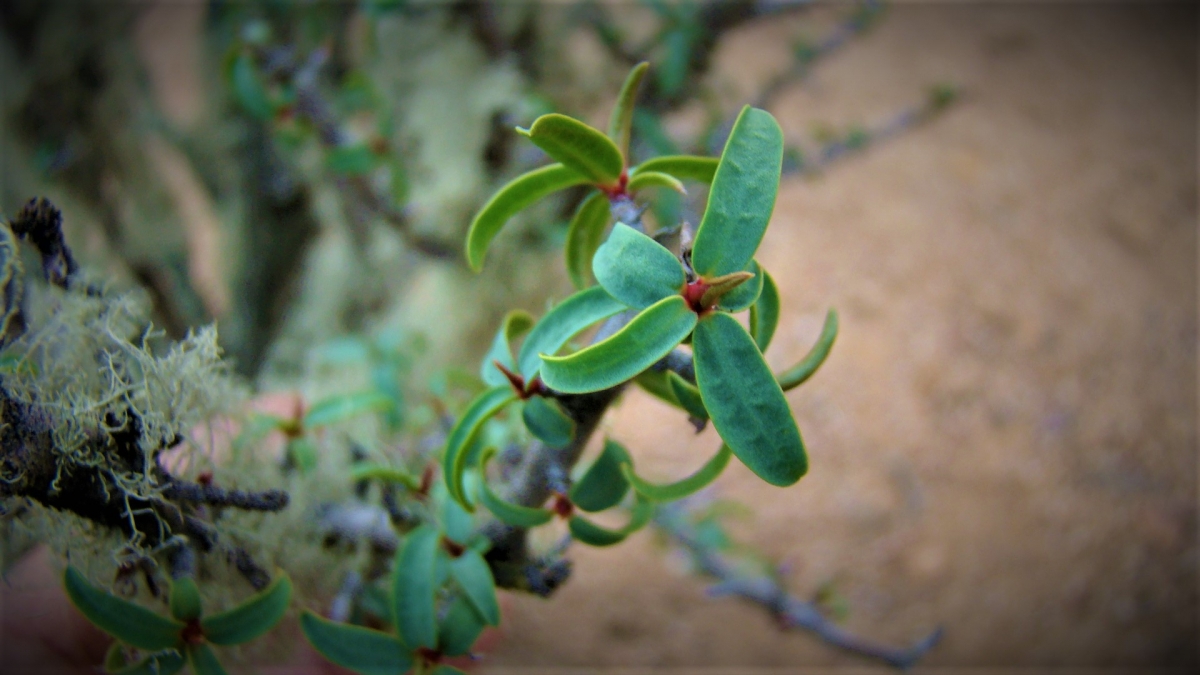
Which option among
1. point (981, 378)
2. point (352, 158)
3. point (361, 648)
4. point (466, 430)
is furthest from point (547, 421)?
point (981, 378)

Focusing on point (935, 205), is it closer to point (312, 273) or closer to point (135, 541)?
point (312, 273)

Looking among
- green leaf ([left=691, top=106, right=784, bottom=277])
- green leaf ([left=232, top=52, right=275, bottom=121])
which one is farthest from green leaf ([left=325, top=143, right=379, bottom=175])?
green leaf ([left=691, top=106, right=784, bottom=277])

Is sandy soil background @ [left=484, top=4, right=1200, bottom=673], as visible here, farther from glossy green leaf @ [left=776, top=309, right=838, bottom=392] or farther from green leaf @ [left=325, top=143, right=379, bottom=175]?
glossy green leaf @ [left=776, top=309, right=838, bottom=392]

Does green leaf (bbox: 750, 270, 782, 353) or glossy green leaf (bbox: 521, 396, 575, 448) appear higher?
green leaf (bbox: 750, 270, 782, 353)

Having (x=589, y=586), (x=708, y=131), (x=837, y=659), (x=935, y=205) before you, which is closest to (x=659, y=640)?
(x=589, y=586)

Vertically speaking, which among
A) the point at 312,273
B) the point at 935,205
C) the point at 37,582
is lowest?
the point at 37,582

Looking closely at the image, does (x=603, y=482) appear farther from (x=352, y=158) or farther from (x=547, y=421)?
(x=352, y=158)
